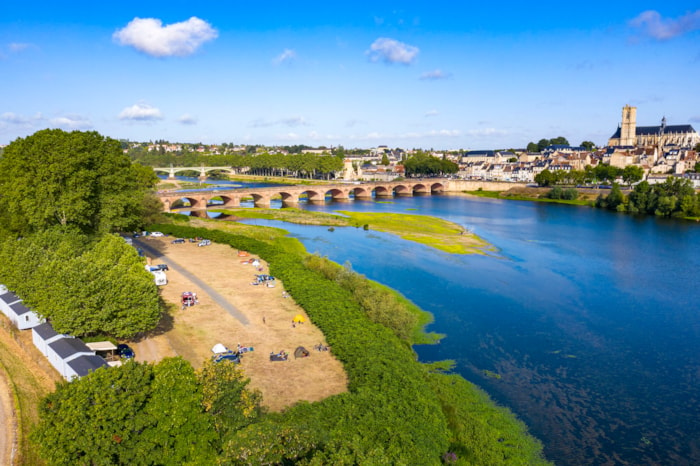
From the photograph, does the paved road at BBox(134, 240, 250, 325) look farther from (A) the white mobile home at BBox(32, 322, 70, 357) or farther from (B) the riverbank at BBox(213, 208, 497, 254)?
(B) the riverbank at BBox(213, 208, 497, 254)

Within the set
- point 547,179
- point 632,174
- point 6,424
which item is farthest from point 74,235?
point 632,174

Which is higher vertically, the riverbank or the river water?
the riverbank

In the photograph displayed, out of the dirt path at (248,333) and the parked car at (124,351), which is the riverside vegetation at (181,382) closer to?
the parked car at (124,351)

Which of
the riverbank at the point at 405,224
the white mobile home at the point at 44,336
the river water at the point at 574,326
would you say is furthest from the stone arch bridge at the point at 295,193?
the white mobile home at the point at 44,336

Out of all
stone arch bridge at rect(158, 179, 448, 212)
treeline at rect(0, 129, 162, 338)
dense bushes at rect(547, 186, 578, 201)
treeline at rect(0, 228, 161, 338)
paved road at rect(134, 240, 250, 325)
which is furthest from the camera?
dense bushes at rect(547, 186, 578, 201)

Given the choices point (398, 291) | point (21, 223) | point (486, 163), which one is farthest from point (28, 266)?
point (486, 163)

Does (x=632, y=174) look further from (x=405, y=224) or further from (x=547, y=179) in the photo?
(x=405, y=224)

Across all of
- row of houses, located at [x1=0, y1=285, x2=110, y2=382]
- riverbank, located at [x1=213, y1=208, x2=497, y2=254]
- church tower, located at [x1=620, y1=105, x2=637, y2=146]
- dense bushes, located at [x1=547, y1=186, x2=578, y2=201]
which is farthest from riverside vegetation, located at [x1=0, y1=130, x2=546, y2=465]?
church tower, located at [x1=620, y1=105, x2=637, y2=146]
